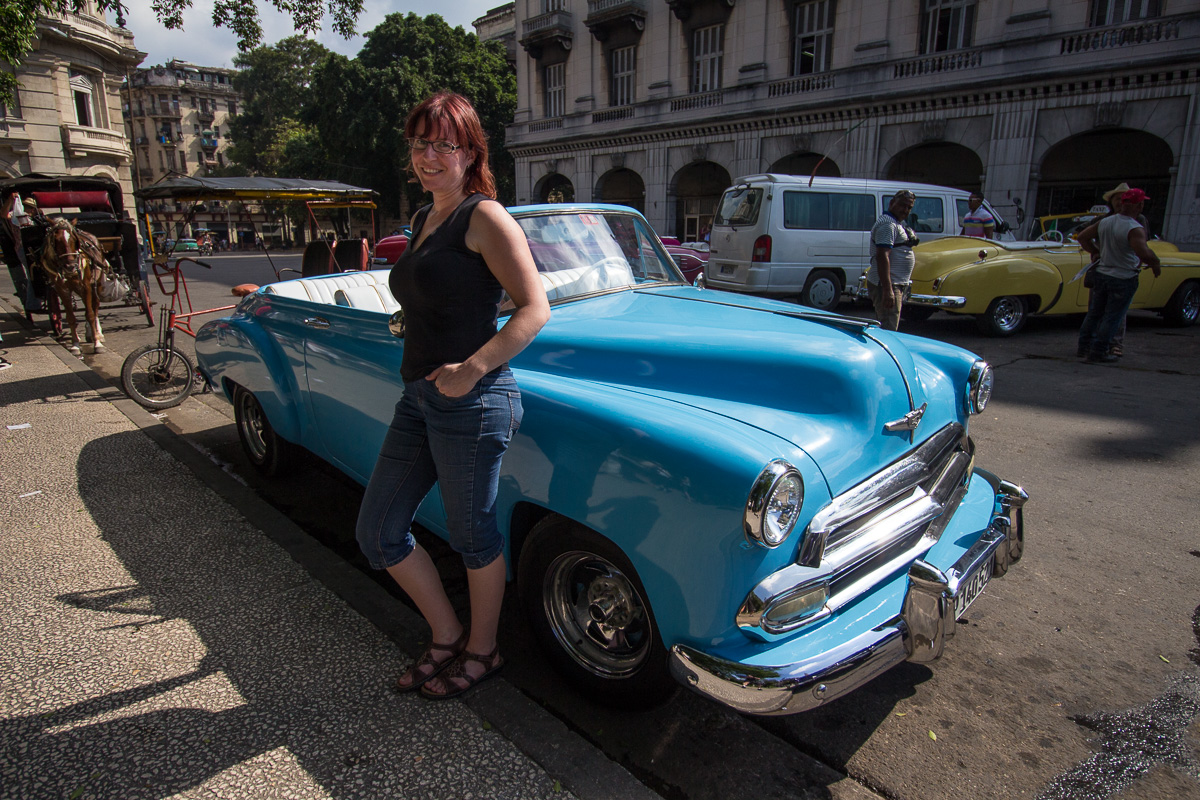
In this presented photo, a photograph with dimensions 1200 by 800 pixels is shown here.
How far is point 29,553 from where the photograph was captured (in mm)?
3496

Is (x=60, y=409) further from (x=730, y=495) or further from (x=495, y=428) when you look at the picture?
(x=730, y=495)

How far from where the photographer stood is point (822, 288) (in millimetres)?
12430

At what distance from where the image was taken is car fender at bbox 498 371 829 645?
5.99 feet

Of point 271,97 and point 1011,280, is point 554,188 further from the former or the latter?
point 271,97

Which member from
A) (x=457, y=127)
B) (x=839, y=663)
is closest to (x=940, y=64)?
(x=457, y=127)

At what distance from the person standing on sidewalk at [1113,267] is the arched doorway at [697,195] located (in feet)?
66.8

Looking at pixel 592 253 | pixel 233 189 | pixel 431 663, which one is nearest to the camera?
pixel 431 663

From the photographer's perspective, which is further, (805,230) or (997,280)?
(805,230)

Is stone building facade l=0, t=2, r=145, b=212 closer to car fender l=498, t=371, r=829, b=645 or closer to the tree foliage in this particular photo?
the tree foliage

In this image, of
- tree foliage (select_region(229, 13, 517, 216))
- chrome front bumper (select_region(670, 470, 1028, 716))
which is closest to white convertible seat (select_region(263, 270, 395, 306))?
chrome front bumper (select_region(670, 470, 1028, 716))

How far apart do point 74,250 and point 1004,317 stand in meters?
12.1

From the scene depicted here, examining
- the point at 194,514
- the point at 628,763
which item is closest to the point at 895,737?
the point at 628,763

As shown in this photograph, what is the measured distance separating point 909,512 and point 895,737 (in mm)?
748

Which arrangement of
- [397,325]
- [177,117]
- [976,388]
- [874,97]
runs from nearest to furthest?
[397,325]
[976,388]
[874,97]
[177,117]
